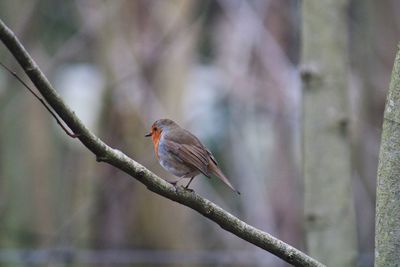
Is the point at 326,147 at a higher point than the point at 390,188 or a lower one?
higher

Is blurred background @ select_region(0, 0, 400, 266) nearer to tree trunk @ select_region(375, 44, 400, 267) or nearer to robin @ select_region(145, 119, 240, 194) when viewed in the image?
robin @ select_region(145, 119, 240, 194)

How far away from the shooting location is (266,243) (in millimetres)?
2031

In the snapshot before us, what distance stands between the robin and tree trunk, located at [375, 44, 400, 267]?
109 centimetres

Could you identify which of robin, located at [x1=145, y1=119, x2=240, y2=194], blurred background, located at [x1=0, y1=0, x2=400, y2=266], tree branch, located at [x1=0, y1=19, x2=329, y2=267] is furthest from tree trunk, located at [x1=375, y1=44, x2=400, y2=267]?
blurred background, located at [x1=0, y1=0, x2=400, y2=266]

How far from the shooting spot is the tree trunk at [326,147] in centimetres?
338

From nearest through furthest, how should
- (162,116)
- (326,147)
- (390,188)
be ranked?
(390,188) < (326,147) < (162,116)

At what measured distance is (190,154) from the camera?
310cm

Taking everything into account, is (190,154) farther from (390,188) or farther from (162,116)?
(162,116)

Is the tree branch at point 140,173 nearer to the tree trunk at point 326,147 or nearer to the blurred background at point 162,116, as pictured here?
the tree trunk at point 326,147

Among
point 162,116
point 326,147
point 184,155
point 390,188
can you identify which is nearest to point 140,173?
point 390,188

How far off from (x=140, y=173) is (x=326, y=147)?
5.50 ft

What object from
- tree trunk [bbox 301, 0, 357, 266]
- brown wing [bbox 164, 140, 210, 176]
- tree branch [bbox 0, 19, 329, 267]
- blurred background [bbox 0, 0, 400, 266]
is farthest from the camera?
blurred background [bbox 0, 0, 400, 266]

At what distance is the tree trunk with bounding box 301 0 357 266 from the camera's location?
338 centimetres

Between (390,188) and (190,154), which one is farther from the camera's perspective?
(190,154)
